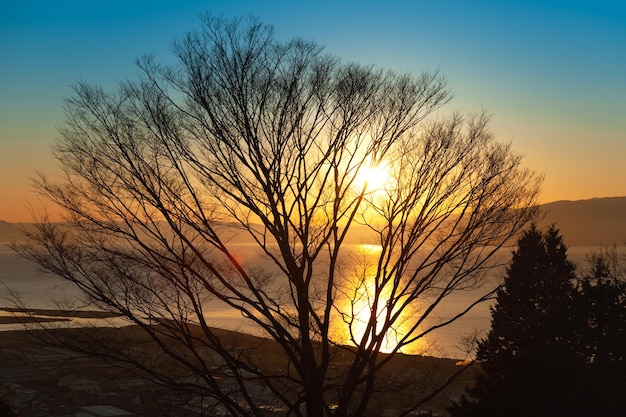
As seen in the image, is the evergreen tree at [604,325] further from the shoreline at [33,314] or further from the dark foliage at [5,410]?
the dark foliage at [5,410]

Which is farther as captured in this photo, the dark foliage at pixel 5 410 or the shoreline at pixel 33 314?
the dark foliage at pixel 5 410

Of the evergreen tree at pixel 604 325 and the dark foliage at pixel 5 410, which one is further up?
the evergreen tree at pixel 604 325

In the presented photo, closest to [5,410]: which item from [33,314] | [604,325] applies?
[33,314]

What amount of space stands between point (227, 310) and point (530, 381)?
59.1 metres

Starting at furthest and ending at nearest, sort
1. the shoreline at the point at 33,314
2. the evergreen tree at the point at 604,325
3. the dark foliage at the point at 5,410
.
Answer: the evergreen tree at the point at 604,325, the dark foliage at the point at 5,410, the shoreline at the point at 33,314

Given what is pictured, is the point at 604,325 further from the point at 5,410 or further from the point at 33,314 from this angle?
the point at 5,410

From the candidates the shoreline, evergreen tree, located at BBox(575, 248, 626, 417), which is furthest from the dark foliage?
evergreen tree, located at BBox(575, 248, 626, 417)

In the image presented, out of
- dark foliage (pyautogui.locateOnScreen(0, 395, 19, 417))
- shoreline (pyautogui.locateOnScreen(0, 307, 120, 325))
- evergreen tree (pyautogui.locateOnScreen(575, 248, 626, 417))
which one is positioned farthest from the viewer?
evergreen tree (pyautogui.locateOnScreen(575, 248, 626, 417))

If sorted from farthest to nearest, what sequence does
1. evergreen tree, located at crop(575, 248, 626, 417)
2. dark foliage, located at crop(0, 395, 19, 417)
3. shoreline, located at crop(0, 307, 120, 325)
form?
evergreen tree, located at crop(575, 248, 626, 417) < dark foliage, located at crop(0, 395, 19, 417) < shoreline, located at crop(0, 307, 120, 325)

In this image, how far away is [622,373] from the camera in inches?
820

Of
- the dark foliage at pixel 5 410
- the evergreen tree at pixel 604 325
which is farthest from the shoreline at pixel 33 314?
the evergreen tree at pixel 604 325

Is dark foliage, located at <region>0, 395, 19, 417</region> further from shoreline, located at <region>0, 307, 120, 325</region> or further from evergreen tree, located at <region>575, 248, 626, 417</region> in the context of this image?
evergreen tree, located at <region>575, 248, 626, 417</region>

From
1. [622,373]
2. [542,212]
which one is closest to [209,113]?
[542,212]

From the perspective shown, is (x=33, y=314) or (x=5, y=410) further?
(x=5, y=410)
